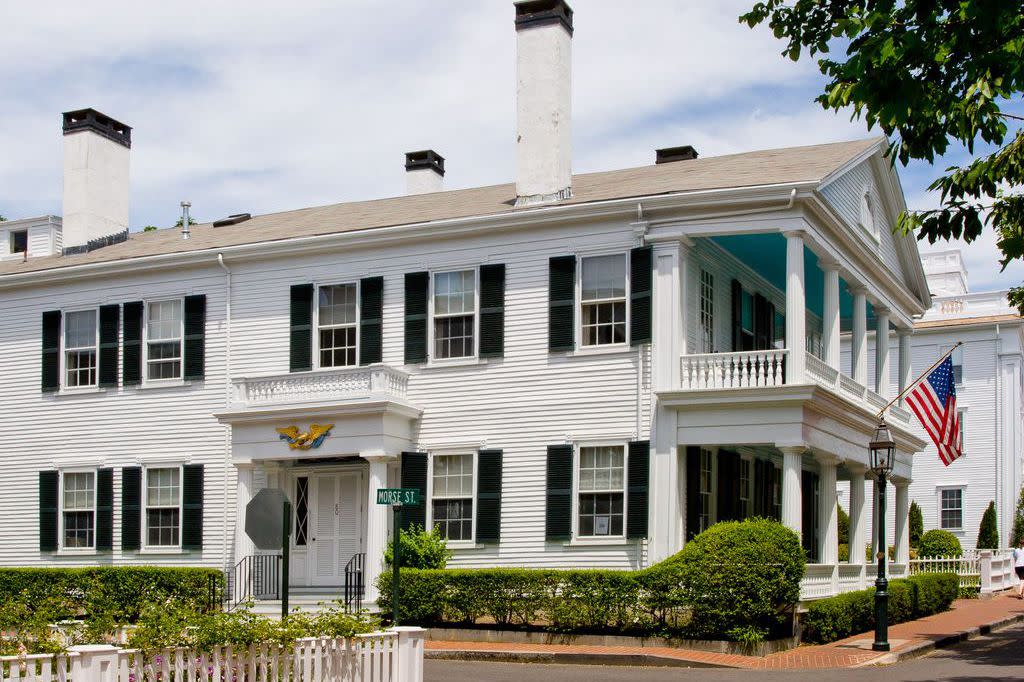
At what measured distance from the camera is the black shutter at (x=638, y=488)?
22719mm

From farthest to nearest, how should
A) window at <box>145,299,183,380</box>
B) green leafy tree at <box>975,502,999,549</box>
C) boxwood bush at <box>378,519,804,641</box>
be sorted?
green leafy tree at <box>975,502,999,549</box>
window at <box>145,299,183,380</box>
boxwood bush at <box>378,519,804,641</box>

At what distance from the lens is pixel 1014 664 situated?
1922 centimetres

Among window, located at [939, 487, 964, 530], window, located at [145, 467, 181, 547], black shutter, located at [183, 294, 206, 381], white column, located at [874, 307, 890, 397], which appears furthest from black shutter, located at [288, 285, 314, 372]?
window, located at [939, 487, 964, 530]

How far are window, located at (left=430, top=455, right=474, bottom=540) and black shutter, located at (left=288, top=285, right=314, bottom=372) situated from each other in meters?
3.54

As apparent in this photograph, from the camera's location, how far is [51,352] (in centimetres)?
2928

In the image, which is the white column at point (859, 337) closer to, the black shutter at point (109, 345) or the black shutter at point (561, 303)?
the black shutter at point (561, 303)

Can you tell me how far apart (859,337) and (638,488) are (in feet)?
24.4

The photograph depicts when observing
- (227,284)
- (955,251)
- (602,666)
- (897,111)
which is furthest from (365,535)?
(955,251)

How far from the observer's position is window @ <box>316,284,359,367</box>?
26.3 m

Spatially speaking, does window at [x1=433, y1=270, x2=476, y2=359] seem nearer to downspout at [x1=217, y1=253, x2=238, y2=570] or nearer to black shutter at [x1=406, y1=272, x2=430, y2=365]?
black shutter at [x1=406, y1=272, x2=430, y2=365]

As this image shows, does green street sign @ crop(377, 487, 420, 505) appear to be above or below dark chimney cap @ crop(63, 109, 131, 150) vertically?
below

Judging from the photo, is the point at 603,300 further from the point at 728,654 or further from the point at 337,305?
the point at 728,654

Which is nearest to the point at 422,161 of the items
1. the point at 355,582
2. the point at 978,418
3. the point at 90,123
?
the point at 90,123

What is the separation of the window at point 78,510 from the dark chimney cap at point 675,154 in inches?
567
